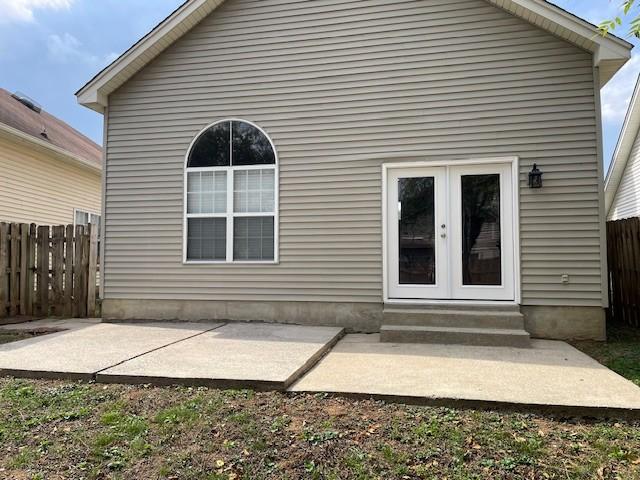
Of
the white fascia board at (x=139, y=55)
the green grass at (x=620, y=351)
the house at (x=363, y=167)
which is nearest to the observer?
the green grass at (x=620, y=351)

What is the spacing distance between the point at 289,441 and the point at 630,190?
14.0 m

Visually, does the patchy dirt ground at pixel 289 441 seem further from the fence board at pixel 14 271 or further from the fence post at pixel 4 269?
the fence board at pixel 14 271

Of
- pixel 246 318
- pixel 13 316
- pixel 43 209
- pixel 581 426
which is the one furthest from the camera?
pixel 43 209

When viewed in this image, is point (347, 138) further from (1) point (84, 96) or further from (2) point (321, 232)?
(1) point (84, 96)

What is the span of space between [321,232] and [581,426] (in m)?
4.04

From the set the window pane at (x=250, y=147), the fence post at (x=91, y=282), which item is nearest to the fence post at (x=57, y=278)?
the fence post at (x=91, y=282)

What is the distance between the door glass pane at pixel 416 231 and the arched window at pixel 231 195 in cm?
185

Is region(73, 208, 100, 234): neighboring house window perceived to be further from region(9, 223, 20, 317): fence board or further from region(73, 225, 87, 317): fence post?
region(73, 225, 87, 317): fence post

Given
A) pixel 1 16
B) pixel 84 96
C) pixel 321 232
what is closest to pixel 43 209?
pixel 84 96

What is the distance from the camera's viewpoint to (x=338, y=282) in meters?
6.19

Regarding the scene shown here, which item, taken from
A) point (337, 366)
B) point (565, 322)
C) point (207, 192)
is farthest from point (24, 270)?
point (565, 322)

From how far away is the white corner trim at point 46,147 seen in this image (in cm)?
932

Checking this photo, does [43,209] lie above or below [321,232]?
above

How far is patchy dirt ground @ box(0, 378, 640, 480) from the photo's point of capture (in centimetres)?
235
